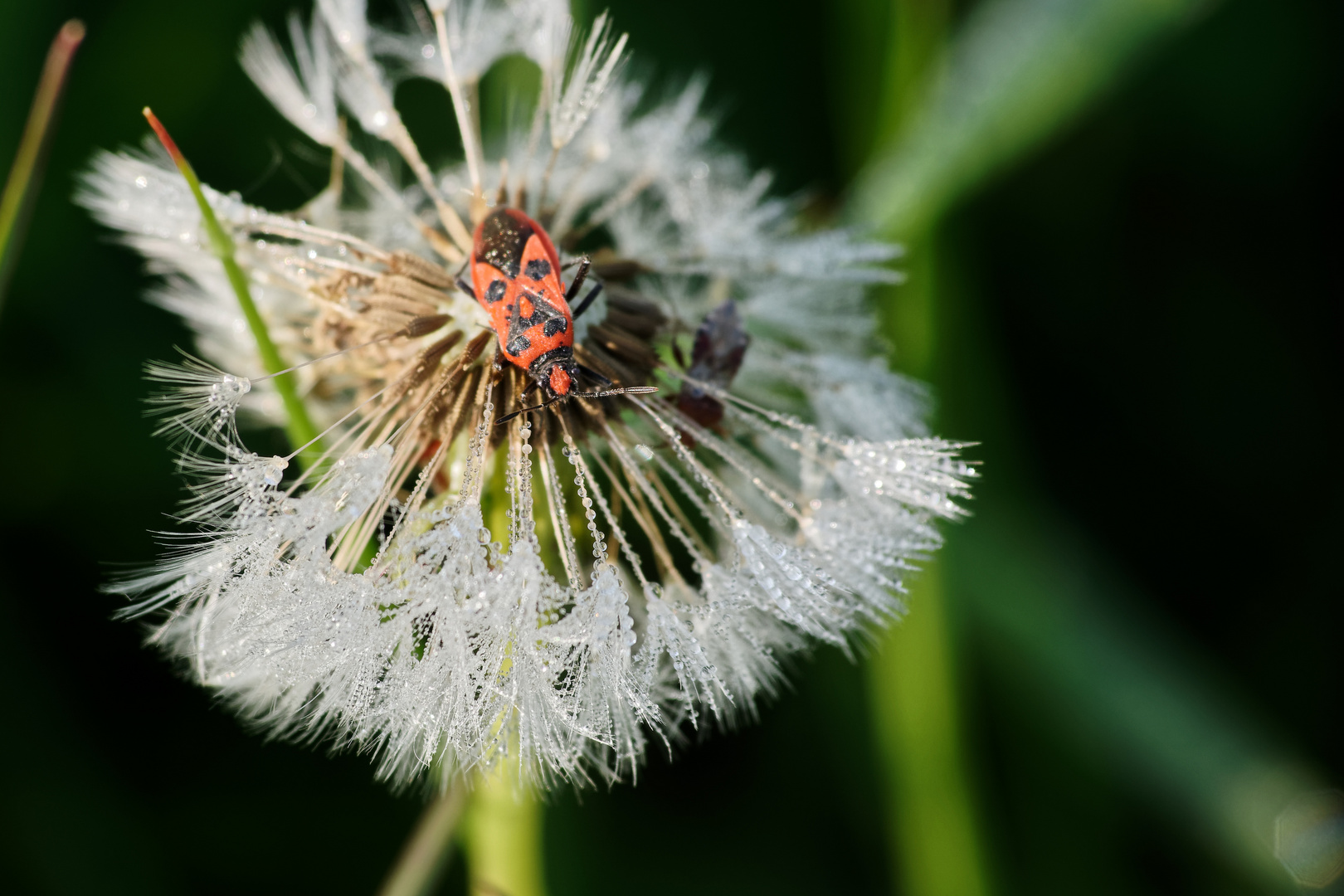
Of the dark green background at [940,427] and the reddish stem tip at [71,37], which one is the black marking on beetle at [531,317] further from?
the dark green background at [940,427]

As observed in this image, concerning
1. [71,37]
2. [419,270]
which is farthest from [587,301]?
[71,37]

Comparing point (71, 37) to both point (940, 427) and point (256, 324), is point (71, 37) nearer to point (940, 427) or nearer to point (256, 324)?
point (256, 324)

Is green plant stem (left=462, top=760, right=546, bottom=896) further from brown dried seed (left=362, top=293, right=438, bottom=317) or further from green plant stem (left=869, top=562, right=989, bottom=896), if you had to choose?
green plant stem (left=869, top=562, right=989, bottom=896)

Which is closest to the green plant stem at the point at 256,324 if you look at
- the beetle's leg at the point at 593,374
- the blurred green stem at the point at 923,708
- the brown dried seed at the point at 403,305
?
the brown dried seed at the point at 403,305

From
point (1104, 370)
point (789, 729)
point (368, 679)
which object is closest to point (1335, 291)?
point (1104, 370)

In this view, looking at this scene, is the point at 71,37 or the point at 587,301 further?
the point at 587,301

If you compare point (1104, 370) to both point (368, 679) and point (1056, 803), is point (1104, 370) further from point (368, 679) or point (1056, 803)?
point (368, 679)
